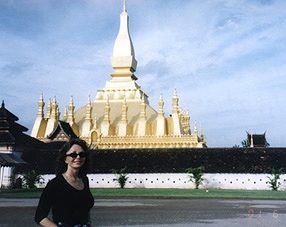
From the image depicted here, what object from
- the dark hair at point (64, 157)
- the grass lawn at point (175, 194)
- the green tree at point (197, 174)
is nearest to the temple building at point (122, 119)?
the green tree at point (197, 174)

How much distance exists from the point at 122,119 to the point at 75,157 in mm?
32908

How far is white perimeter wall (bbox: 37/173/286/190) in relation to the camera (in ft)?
83.4

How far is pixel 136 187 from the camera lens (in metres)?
26.4

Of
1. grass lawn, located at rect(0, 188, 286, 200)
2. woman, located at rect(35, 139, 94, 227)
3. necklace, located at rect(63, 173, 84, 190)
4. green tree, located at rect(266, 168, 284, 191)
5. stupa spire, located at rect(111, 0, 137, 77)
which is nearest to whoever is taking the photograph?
woman, located at rect(35, 139, 94, 227)

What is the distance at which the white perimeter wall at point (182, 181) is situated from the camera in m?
25.4

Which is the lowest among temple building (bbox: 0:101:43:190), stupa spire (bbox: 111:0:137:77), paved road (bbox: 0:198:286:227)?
paved road (bbox: 0:198:286:227)

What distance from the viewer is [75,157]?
12.0 feet

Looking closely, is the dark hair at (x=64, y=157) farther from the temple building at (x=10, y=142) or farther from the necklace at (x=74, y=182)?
the temple building at (x=10, y=142)

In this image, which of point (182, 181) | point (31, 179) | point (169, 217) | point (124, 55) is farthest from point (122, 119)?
point (169, 217)

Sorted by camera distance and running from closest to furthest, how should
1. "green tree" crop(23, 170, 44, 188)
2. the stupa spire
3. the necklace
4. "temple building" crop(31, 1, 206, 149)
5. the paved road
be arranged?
the necklace
the paved road
"green tree" crop(23, 170, 44, 188)
"temple building" crop(31, 1, 206, 149)
the stupa spire

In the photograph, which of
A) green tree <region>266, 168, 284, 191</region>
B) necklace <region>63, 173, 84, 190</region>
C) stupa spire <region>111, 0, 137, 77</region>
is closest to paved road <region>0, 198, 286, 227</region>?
necklace <region>63, 173, 84, 190</region>

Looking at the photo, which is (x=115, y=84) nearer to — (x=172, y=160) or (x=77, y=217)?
(x=172, y=160)

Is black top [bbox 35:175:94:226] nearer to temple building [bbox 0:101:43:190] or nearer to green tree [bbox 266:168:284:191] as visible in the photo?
temple building [bbox 0:101:43:190]

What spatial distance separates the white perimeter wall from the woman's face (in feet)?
74.2
